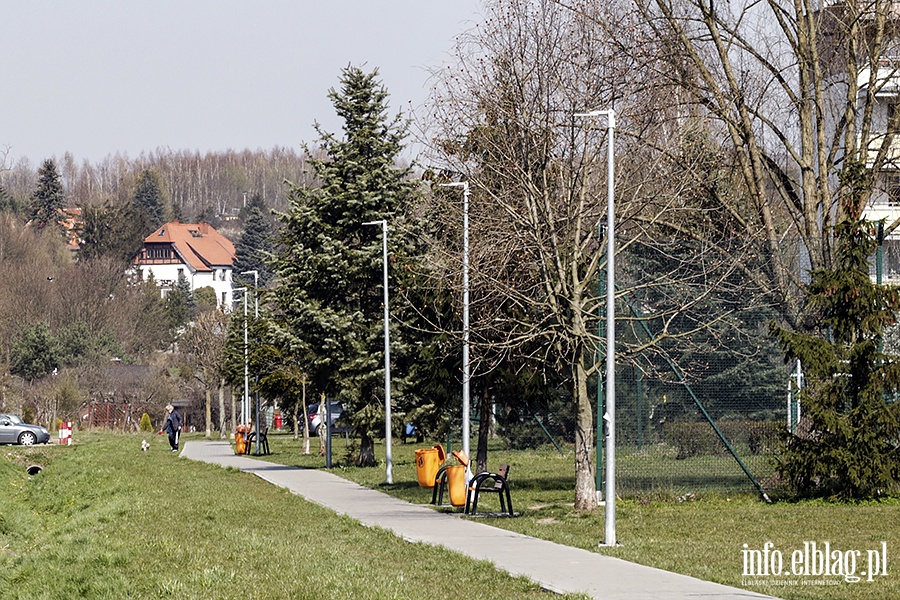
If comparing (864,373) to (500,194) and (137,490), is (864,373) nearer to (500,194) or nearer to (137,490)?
(500,194)

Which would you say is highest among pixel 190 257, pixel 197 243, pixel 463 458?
pixel 197 243

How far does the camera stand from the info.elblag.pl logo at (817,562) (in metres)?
13.3

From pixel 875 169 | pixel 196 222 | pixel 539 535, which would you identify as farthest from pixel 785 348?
A: pixel 196 222

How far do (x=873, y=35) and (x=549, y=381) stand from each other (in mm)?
10047

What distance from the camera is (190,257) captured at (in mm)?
152125

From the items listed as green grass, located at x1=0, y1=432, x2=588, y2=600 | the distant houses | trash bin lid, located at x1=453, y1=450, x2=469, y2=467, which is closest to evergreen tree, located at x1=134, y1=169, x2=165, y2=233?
the distant houses

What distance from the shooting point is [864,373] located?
22.5 meters

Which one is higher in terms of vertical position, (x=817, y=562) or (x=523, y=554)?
(x=817, y=562)

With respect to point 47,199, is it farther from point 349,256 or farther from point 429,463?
point 429,463

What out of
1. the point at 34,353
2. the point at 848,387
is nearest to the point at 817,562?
the point at 848,387

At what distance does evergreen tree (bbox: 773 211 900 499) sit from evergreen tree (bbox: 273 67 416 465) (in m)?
15.2

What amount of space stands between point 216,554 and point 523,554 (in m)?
3.58

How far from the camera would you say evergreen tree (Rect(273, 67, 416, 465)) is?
36.9 meters

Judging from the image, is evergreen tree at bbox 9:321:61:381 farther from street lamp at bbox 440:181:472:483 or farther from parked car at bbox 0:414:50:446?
street lamp at bbox 440:181:472:483
